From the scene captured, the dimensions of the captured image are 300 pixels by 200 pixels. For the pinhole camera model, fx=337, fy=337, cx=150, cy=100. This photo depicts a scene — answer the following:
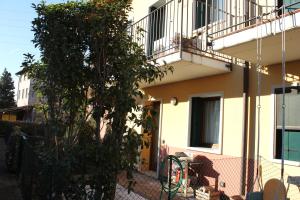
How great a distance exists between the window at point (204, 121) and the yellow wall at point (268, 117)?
1.65 metres

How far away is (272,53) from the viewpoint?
680 centimetres

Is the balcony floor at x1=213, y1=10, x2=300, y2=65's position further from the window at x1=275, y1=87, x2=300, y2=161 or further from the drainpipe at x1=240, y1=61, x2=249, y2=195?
the window at x1=275, y1=87, x2=300, y2=161

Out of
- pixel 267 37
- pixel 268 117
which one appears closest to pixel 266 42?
pixel 267 37

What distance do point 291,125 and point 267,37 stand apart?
2.21 m

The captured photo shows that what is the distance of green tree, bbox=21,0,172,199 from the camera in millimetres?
4293

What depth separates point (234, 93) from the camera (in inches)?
334

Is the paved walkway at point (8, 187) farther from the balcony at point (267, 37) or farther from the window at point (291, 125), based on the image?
the window at point (291, 125)

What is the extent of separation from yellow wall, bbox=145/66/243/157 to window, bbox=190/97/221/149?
0.71 ft

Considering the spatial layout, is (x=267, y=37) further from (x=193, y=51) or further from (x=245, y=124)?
(x=193, y=51)

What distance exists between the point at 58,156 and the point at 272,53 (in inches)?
182

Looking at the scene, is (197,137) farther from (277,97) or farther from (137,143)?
(137,143)

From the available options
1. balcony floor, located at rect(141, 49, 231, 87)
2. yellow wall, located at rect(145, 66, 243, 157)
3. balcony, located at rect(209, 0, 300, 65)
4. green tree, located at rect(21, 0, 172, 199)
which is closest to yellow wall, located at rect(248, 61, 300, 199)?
balcony, located at rect(209, 0, 300, 65)

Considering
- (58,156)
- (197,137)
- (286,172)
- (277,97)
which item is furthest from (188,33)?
(58,156)

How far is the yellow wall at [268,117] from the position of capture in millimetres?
7069
